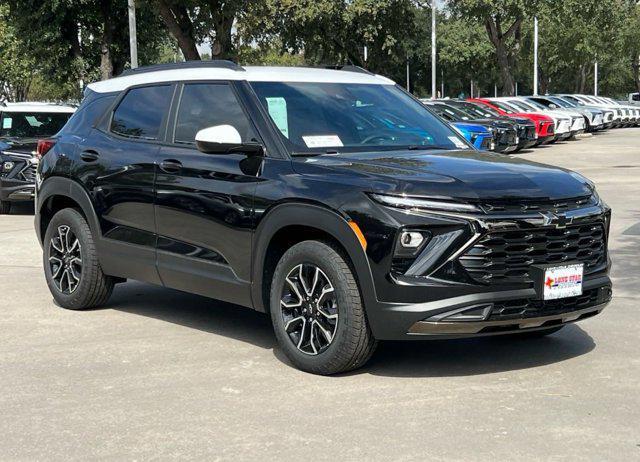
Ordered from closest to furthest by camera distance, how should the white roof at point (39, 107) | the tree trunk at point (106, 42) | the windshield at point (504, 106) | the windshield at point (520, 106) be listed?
the white roof at point (39, 107) → the tree trunk at point (106, 42) → the windshield at point (504, 106) → the windshield at point (520, 106)

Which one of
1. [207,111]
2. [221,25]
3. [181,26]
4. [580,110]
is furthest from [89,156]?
[580,110]

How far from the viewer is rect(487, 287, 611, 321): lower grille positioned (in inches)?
217

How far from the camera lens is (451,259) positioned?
5.42 m

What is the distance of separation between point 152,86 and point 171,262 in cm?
141

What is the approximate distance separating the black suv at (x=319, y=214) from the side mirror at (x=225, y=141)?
0.01 meters

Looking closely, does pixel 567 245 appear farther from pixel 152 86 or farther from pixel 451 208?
pixel 152 86

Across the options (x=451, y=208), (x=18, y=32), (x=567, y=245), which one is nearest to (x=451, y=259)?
(x=451, y=208)

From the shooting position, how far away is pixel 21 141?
1714cm

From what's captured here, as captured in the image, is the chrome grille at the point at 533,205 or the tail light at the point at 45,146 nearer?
the chrome grille at the point at 533,205

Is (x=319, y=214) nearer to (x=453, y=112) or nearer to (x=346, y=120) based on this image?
(x=346, y=120)

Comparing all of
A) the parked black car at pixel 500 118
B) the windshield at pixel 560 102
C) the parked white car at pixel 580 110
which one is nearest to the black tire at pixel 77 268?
the parked black car at pixel 500 118

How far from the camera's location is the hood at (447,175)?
18.1 ft

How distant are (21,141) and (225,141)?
11.8 meters

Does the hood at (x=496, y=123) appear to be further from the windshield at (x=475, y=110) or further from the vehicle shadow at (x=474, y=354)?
the vehicle shadow at (x=474, y=354)
